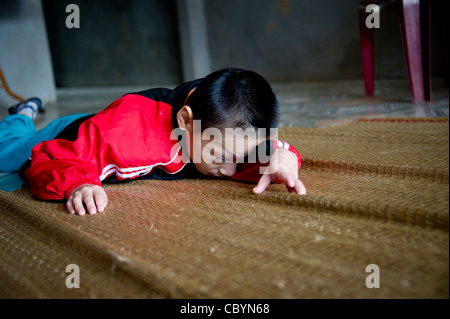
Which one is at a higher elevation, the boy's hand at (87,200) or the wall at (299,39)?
the wall at (299,39)

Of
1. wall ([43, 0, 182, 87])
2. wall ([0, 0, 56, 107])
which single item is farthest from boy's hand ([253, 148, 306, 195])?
wall ([43, 0, 182, 87])

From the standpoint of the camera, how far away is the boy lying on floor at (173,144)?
2.75 ft

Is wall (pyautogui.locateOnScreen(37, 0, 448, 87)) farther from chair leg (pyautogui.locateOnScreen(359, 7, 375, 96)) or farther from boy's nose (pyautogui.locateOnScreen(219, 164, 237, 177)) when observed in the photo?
boy's nose (pyautogui.locateOnScreen(219, 164, 237, 177))

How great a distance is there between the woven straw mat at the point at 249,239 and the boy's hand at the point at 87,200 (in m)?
0.02

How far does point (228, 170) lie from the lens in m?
0.97

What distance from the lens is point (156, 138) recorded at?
3.31ft

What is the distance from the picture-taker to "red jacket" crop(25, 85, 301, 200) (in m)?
0.90

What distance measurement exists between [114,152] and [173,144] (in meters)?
0.16

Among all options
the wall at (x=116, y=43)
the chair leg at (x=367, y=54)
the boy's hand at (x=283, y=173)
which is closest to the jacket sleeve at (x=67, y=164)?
the boy's hand at (x=283, y=173)

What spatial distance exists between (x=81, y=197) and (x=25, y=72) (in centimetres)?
325

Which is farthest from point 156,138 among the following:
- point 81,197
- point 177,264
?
point 177,264

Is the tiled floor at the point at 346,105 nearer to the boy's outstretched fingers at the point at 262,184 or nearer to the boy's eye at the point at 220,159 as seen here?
the boy's eye at the point at 220,159
